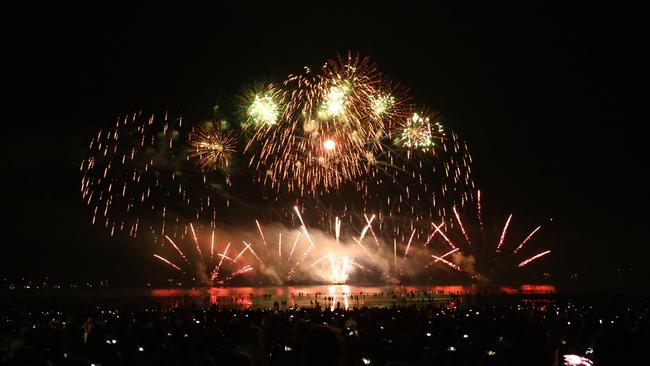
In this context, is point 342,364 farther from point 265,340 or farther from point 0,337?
point 0,337

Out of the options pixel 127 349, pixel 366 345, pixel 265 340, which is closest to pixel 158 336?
pixel 127 349

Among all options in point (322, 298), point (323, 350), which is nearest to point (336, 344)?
point (323, 350)

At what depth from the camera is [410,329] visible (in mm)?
17031

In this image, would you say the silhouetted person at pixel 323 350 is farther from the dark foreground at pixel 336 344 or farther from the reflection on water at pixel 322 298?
the reflection on water at pixel 322 298

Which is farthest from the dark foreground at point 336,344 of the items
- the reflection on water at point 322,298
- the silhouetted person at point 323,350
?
the reflection on water at point 322,298

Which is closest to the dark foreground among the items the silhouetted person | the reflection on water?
the silhouetted person

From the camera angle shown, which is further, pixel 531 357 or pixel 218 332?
pixel 218 332

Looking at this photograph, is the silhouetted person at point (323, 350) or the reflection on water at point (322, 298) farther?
the reflection on water at point (322, 298)

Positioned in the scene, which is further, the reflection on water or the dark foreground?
the reflection on water

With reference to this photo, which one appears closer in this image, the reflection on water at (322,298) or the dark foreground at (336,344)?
the dark foreground at (336,344)

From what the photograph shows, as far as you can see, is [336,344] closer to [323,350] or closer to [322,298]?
[323,350]

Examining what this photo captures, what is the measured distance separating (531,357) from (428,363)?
25.2 ft

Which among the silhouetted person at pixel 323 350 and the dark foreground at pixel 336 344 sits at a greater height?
the silhouetted person at pixel 323 350

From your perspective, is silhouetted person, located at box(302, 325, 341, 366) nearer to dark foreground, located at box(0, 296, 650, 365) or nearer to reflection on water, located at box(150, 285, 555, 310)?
dark foreground, located at box(0, 296, 650, 365)
